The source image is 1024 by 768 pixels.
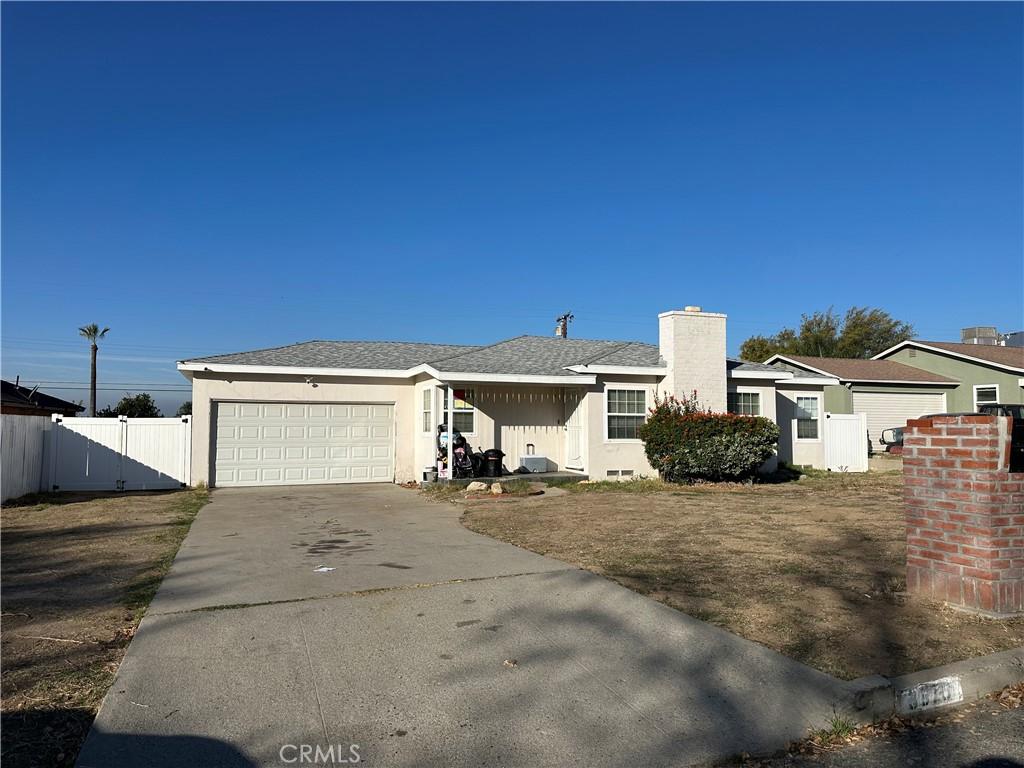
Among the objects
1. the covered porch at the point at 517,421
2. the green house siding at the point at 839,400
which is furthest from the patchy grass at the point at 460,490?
the green house siding at the point at 839,400

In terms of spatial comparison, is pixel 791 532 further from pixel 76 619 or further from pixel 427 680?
pixel 76 619

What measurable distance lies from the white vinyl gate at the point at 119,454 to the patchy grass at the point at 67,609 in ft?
14.4

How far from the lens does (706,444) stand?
17062mm

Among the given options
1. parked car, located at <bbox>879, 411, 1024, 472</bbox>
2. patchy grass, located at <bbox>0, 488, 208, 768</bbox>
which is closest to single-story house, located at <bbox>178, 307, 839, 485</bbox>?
patchy grass, located at <bbox>0, 488, 208, 768</bbox>

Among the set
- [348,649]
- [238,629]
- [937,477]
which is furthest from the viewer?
[937,477]

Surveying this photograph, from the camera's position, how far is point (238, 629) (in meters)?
5.73

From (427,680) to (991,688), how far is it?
373 centimetres

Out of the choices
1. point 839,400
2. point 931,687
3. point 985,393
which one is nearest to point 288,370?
point 931,687

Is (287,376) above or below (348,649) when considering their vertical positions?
above

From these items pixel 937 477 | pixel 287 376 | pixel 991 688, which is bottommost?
pixel 991 688

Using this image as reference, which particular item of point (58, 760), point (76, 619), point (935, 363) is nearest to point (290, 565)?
point (76, 619)

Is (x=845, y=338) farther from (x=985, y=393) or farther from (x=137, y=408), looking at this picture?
(x=137, y=408)

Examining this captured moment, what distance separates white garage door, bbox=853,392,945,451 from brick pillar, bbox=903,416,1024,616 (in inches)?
984

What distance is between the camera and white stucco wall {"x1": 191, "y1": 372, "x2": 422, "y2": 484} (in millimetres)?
17828
